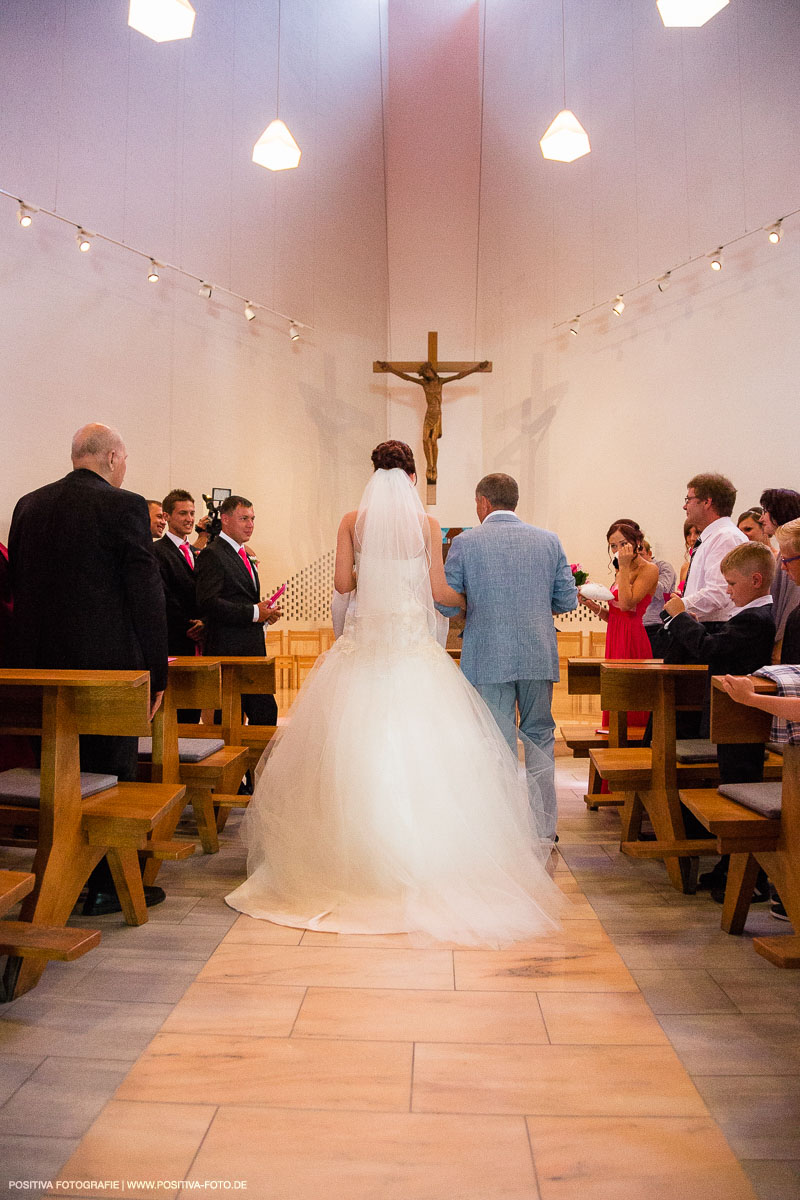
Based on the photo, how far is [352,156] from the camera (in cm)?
931

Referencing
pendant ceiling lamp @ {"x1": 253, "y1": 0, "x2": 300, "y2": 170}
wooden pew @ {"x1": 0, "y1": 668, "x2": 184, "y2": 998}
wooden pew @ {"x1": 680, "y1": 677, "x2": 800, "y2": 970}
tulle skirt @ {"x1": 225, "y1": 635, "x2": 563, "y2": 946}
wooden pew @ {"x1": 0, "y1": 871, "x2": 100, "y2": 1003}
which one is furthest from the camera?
pendant ceiling lamp @ {"x1": 253, "y1": 0, "x2": 300, "y2": 170}

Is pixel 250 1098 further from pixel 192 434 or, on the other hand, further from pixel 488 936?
pixel 192 434

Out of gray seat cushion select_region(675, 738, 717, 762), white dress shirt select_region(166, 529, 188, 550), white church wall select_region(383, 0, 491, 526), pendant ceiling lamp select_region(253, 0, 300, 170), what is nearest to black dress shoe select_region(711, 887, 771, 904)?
gray seat cushion select_region(675, 738, 717, 762)

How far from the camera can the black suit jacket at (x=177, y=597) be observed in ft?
15.2

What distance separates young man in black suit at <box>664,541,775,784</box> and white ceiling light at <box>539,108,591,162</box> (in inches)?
194

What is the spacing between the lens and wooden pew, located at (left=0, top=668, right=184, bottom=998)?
2445 mm

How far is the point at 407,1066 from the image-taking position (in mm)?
1932

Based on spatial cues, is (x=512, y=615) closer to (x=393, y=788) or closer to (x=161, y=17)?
(x=393, y=788)

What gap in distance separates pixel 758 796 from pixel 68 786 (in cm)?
195

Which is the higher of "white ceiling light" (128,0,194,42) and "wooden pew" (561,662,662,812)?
"white ceiling light" (128,0,194,42)

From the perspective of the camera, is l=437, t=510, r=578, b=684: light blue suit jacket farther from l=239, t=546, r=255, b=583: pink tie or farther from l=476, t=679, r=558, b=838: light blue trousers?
l=239, t=546, r=255, b=583: pink tie

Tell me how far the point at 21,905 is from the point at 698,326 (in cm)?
709

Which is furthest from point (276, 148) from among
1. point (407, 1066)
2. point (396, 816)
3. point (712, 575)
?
point (407, 1066)

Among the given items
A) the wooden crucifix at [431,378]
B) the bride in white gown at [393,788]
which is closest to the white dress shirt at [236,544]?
the bride in white gown at [393,788]
